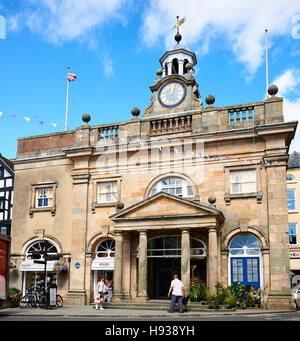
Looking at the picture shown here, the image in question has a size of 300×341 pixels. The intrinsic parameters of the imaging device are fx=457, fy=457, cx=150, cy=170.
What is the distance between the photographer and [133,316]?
16.8m

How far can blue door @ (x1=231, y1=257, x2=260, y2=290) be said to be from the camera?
844 inches

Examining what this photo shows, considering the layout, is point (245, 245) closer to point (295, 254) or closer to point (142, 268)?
point (142, 268)

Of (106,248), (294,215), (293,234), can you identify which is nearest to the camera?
(106,248)

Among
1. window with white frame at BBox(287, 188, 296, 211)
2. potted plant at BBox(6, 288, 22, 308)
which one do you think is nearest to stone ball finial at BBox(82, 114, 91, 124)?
potted plant at BBox(6, 288, 22, 308)

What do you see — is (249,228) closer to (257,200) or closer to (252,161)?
(257,200)

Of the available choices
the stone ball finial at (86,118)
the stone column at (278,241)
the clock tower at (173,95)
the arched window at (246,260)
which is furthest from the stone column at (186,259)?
the stone ball finial at (86,118)

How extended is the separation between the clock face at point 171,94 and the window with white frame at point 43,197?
335 inches

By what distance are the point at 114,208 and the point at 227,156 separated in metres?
6.68

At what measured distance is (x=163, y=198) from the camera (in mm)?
22141

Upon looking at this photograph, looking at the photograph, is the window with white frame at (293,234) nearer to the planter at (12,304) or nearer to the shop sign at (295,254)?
the shop sign at (295,254)

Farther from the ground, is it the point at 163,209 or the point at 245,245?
the point at 163,209

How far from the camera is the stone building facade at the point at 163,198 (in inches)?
844

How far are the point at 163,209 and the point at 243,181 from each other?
4227 millimetres

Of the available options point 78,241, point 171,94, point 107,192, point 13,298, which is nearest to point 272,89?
point 171,94
